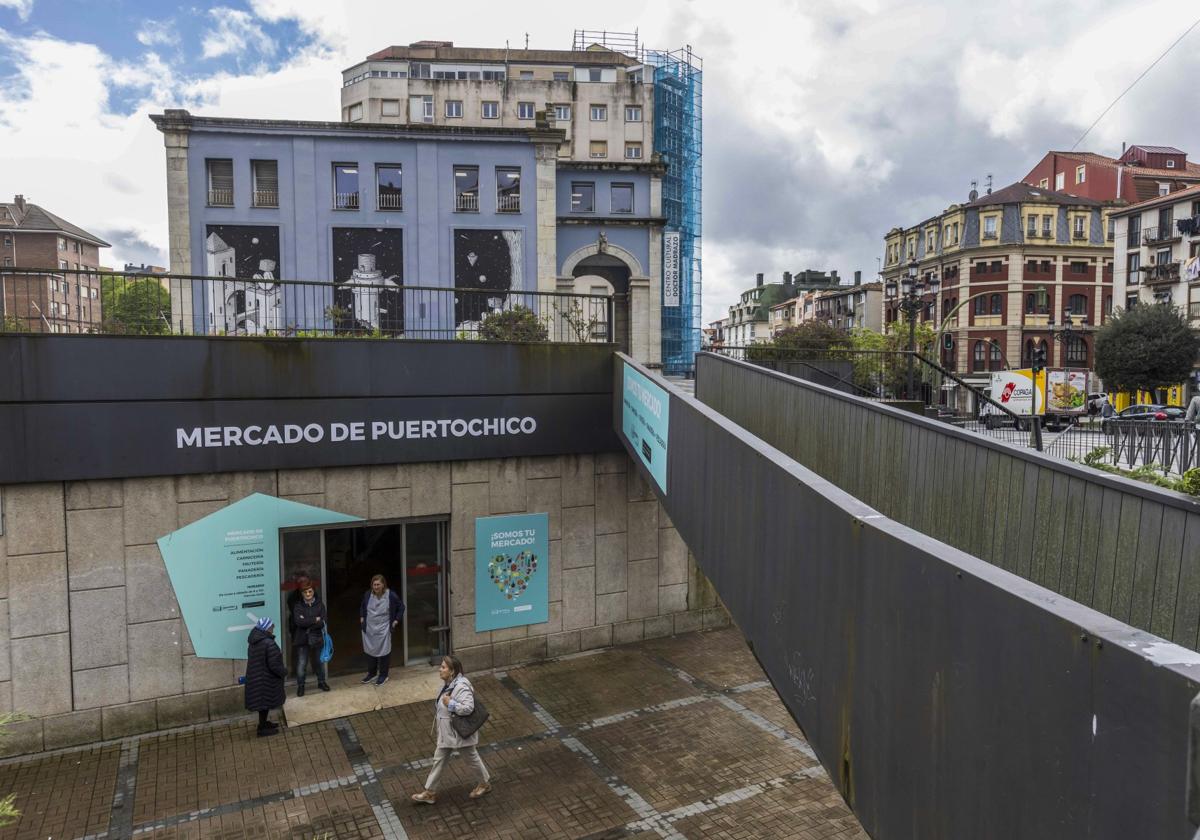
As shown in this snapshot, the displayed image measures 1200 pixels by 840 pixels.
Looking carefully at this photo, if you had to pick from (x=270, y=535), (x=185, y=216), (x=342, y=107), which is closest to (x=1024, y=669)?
(x=270, y=535)

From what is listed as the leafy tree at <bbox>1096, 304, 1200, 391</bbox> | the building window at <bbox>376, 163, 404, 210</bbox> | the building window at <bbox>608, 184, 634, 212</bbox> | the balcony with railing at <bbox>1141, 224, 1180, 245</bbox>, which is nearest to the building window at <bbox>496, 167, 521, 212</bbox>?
the building window at <bbox>376, 163, 404, 210</bbox>

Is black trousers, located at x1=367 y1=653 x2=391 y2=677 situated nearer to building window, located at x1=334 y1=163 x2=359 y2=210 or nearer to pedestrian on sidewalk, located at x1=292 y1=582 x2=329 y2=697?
pedestrian on sidewalk, located at x1=292 y1=582 x2=329 y2=697

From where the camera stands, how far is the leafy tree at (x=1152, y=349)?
49719 millimetres

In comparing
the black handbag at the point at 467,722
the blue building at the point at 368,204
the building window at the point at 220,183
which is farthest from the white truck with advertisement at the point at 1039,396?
the building window at the point at 220,183

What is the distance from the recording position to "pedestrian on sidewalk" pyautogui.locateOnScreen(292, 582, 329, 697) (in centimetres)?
1143

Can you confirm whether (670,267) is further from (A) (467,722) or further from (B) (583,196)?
(A) (467,722)

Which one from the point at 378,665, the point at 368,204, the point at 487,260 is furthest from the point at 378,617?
the point at 368,204

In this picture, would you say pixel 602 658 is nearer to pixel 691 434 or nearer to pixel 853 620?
pixel 691 434

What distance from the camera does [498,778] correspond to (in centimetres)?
948

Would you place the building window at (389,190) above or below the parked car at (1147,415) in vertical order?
above

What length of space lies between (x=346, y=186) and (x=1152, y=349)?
49.4m

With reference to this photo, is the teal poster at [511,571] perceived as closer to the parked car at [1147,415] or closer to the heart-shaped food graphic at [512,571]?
the heart-shaped food graphic at [512,571]

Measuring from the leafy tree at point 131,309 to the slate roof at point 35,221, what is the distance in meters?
96.2

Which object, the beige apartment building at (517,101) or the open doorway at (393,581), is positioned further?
the beige apartment building at (517,101)
